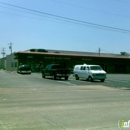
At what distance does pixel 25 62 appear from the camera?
5484cm

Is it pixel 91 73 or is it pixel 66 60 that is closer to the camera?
pixel 91 73

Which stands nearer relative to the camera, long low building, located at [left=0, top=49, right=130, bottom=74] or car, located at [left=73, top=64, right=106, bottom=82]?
car, located at [left=73, top=64, right=106, bottom=82]

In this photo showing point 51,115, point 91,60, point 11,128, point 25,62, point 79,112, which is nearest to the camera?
point 11,128

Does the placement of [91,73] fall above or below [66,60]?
below

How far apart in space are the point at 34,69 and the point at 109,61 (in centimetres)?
1993

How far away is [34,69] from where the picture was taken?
185 ft

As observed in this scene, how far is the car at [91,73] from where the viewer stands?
28.9 m

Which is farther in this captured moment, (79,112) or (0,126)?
(79,112)

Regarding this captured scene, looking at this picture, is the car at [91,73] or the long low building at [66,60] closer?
the car at [91,73]

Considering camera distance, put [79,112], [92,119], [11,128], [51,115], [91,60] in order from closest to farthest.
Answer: [11,128], [92,119], [51,115], [79,112], [91,60]

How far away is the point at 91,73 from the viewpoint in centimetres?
2909

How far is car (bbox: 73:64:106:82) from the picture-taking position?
1139 inches

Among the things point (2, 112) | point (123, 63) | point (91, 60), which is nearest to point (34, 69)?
point (91, 60)

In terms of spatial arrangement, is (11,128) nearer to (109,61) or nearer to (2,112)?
→ (2,112)
